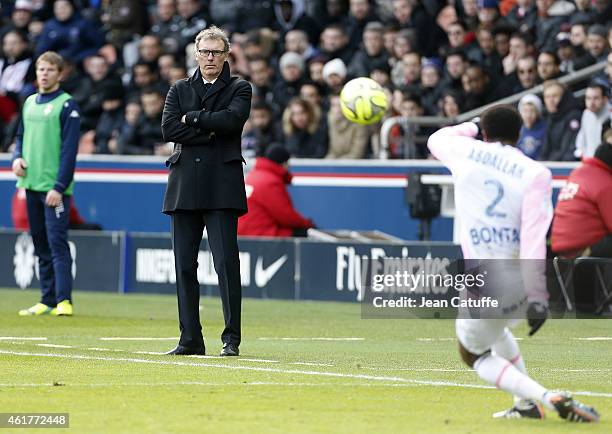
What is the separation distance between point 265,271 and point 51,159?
494 centimetres

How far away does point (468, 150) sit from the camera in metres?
8.77

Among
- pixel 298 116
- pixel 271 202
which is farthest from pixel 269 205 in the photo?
pixel 298 116

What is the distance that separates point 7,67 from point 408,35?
781cm

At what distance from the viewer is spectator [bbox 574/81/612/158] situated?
63.8 feet

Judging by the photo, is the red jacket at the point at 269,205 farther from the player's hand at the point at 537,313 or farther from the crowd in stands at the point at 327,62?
the player's hand at the point at 537,313

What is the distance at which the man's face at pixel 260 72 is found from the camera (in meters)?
23.8

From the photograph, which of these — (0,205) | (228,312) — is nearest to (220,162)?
(228,312)

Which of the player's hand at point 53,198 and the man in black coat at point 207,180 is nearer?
the man in black coat at point 207,180

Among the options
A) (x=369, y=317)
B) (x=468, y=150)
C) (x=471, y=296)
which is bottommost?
(x=369, y=317)

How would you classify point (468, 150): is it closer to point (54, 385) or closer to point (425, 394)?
point (425, 394)

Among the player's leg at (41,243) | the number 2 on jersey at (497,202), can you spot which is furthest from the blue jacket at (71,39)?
the number 2 on jersey at (497,202)

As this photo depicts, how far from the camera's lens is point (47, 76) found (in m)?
16.0

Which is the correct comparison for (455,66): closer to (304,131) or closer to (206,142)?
→ (304,131)

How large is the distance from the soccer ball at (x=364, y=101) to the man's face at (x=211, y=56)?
5.18 meters
